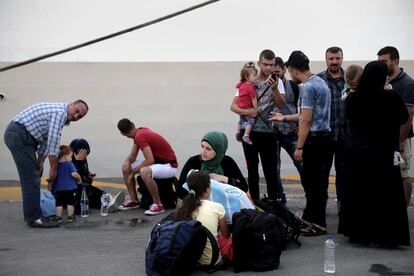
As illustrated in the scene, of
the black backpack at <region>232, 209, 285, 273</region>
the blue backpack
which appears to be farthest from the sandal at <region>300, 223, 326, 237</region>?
the blue backpack

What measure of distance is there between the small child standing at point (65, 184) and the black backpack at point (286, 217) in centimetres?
218

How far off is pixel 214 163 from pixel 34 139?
5.70 feet

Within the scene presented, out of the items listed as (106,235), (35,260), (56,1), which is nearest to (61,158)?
(106,235)

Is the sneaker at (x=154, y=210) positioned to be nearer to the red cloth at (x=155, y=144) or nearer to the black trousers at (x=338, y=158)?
the red cloth at (x=155, y=144)

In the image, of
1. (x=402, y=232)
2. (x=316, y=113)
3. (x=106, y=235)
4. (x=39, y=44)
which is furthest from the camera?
(x=39, y=44)

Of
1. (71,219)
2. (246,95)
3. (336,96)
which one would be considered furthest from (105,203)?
(336,96)

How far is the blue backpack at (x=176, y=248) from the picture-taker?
189 inches

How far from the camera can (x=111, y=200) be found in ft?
24.6

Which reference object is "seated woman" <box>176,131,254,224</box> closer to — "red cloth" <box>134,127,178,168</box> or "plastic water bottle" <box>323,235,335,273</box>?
"plastic water bottle" <box>323,235,335,273</box>

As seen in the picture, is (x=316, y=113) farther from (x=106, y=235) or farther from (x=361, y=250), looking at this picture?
(x=106, y=235)

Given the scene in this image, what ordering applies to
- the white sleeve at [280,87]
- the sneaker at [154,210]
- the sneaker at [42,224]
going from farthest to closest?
1. the sneaker at [154,210]
2. the white sleeve at [280,87]
3. the sneaker at [42,224]

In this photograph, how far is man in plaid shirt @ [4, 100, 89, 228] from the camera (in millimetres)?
6512

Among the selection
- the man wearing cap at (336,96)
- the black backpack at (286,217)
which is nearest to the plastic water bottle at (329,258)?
the black backpack at (286,217)

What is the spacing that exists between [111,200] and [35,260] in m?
2.00
